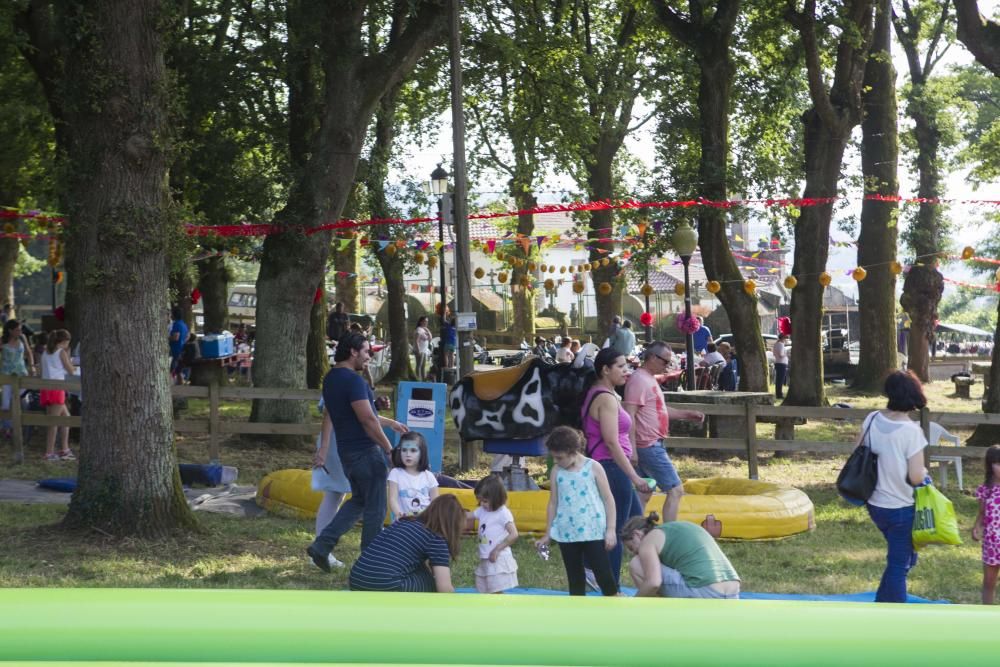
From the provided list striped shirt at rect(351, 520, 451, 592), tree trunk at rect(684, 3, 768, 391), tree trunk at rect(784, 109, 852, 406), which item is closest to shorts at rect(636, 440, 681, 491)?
striped shirt at rect(351, 520, 451, 592)

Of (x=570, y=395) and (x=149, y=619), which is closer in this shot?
(x=149, y=619)

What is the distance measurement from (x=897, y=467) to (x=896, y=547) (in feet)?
1.66

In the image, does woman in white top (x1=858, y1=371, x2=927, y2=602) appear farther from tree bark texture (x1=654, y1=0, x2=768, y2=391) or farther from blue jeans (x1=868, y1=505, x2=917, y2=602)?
tree bark texture (x1=654, y1=0, x2=768, y2=391)

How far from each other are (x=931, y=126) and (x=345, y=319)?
14515 mm

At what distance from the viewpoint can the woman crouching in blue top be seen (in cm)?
670

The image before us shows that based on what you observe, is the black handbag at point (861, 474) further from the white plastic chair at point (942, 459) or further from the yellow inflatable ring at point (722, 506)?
the white plastic chair at point (942, 459)

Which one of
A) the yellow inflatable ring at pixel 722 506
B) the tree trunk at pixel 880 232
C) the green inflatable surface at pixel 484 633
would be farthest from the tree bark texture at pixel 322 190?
the tree trunk at pixel 880 232

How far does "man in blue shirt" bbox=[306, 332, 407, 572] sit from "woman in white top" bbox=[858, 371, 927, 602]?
306 cm

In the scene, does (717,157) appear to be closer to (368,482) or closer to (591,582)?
(368,482)

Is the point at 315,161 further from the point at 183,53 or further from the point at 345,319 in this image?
the point at 345,319

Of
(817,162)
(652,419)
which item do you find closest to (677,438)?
(652,419)

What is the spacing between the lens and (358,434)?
8781 mm

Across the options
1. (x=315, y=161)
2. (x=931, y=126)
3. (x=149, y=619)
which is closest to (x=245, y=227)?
(x=315, y=161)

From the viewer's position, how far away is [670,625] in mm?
5234
